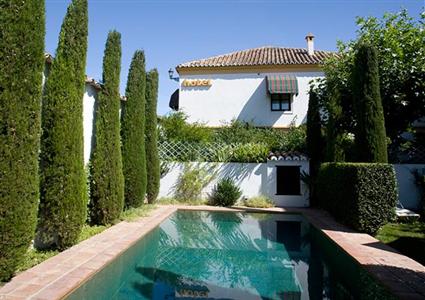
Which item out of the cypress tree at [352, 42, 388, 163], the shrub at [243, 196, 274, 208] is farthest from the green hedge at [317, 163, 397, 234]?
the shrub at [243, 196, 274, 208]

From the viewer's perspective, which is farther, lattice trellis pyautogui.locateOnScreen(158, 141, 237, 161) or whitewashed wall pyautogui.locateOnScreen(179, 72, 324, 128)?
whitewashed wall pyautogui.locateOnScreen(179, 72, 324, 128)

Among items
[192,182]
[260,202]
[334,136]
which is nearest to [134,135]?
[192,182]

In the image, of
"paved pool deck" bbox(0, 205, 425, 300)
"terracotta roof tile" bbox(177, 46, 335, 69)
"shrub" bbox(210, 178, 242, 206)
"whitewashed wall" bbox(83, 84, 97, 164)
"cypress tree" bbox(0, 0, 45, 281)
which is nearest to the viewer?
"paved pool deck" bbox(0, 205, 425, 300)

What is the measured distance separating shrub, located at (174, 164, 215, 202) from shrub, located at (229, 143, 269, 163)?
74.0 inches

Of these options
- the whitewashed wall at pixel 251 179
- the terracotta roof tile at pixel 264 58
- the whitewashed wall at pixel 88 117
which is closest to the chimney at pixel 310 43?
the terracotta roof tile at pixel 264 58

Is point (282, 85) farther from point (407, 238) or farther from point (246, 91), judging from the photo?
point (407, 238)

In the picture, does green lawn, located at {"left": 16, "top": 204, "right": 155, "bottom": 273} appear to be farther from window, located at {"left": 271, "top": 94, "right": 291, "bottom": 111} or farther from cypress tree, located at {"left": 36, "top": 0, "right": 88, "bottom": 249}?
window, located at {"left": 271, "top": 94, "right": 291, "bottom": 111}

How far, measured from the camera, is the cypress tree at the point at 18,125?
19.9ft

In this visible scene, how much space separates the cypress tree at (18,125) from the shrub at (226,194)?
45.2 ft

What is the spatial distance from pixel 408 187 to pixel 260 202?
8.32 metres

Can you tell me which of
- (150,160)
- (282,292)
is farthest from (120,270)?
(150,160)

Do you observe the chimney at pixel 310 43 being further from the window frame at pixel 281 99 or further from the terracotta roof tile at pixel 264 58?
the window frame at pixel 281 99

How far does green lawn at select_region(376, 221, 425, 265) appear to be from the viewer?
9.28 meters

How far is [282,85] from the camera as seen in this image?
87.9ft
